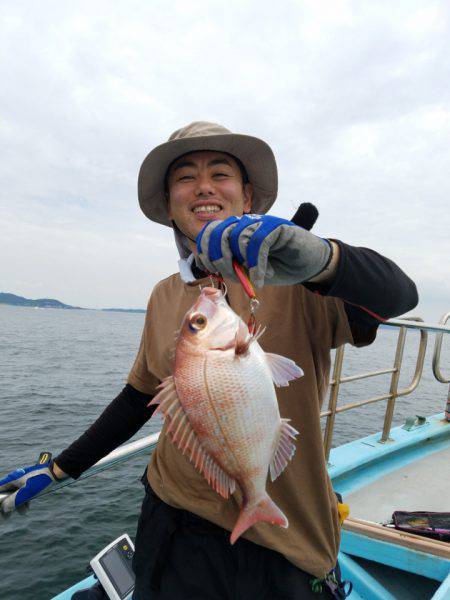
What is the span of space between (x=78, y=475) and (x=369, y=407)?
15111 millimetres

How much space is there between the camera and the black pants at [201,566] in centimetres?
155

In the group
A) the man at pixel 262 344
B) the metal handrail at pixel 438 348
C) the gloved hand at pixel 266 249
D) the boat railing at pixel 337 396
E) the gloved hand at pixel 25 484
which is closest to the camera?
the gloved hand at pixel 266 249

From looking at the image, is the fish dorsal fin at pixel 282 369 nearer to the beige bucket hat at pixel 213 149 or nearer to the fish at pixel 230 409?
the fish at pixel 230 409

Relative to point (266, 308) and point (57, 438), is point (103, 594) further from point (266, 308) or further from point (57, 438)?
point (57, 438)

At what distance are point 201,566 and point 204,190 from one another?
172cm

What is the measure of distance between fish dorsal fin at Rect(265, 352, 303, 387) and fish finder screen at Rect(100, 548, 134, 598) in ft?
7.23

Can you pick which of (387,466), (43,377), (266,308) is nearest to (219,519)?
(266,308)

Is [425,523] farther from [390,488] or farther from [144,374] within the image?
[144,374]

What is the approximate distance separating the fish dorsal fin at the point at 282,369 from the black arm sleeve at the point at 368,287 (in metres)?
0.28

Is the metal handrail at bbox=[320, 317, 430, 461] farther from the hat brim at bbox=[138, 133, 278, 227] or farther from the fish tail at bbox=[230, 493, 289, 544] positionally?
the fish tail at bbox=[230, 493, 289, 544]

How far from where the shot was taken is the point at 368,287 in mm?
1353

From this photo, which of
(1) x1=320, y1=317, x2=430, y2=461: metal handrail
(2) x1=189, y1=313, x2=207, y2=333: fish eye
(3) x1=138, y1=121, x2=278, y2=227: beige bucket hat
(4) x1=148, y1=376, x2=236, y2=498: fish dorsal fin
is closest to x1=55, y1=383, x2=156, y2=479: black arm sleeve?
(4) x1=148, y1=376, x2=236, y2=498: fish dorsal fin

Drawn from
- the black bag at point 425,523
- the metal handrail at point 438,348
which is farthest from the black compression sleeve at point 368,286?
the metal handrail at point 438,348

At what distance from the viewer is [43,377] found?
19141 mm
